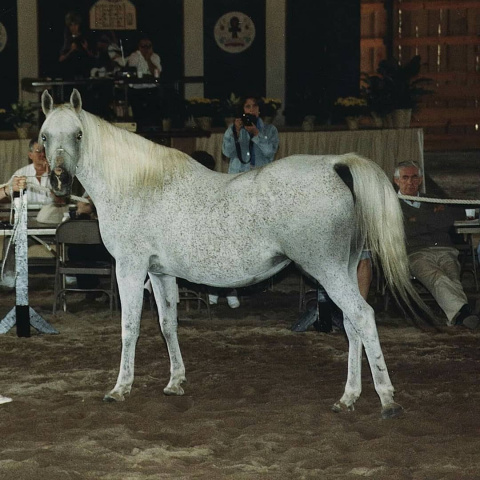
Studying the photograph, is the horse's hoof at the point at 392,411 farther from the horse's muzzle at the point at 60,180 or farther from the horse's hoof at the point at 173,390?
the horse's muzzle at the point at 60,180

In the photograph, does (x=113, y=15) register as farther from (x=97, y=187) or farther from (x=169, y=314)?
(x=169, y=314)

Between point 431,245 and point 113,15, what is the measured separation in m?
10.6

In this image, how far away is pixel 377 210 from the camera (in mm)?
5844

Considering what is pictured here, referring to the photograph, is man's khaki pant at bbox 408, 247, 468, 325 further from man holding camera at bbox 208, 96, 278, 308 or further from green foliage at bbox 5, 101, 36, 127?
green foliage at bbox 5, 101, 36, 127

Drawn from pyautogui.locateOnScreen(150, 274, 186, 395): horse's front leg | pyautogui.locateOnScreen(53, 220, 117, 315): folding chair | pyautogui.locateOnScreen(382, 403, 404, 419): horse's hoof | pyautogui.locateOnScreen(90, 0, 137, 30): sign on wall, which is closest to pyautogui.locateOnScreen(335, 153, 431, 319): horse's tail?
pyautogui.locateOnScreen(382, 403, 404, 419): horse's hoof

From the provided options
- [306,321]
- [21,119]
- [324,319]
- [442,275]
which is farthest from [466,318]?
[21,119]

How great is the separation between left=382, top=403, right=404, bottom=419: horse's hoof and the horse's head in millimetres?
2303

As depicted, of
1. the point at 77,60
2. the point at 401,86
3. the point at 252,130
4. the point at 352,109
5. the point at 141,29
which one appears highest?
the point at 141,29

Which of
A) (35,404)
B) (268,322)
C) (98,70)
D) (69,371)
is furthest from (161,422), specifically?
(98,70)

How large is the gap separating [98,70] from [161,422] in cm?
930

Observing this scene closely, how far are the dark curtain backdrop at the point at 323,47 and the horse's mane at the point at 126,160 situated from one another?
12112mm

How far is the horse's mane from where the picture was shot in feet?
20.9

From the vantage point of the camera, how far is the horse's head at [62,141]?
20.3 ft

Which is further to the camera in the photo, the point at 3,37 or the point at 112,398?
the point at 3,37
